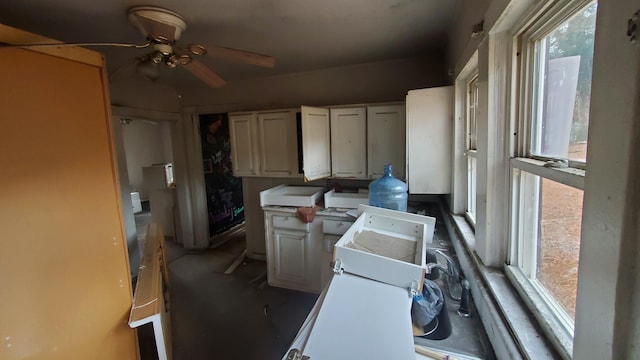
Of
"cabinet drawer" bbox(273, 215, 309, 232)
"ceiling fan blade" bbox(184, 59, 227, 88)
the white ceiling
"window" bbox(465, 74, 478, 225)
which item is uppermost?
the white ceiling

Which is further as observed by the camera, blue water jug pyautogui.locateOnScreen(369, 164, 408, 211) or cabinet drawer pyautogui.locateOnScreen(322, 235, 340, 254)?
cabinet drawer pyautogui.locateOnScreen(322, 235, 340, 254)

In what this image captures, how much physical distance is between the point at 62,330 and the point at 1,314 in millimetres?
261

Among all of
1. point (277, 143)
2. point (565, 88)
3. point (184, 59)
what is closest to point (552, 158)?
point (565, 88)

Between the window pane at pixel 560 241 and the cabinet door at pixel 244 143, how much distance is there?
2733mm

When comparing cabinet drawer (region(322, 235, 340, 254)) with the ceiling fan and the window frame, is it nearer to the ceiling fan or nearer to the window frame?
the window frame

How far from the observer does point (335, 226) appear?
2508 millimetres

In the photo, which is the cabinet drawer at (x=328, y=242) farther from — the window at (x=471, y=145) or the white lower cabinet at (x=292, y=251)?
the window at (x=471, y=145)

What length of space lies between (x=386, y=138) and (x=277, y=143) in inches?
47.0

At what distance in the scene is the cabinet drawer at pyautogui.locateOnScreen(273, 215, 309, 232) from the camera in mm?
2658

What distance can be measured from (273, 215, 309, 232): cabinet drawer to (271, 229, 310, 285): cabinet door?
0.14 feet

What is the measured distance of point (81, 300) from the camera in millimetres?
1395

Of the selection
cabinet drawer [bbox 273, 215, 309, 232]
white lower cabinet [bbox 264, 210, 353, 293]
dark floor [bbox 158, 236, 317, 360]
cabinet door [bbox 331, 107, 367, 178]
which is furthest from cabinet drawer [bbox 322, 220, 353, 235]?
dark floor [bbox 158, 236, 317, 360]

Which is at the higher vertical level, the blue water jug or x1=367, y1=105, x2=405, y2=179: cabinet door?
x1=367, y1=105, x2=405, y2=179: cabinet door

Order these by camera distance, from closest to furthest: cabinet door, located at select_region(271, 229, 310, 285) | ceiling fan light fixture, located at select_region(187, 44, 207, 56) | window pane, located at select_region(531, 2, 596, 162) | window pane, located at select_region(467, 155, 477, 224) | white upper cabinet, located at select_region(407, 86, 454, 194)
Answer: window pane, located at select_region(531, 2, 596, 162)
ceiling fan light fixture, located at select_region(187, 44, 207, 56)
window pane, located at select_region(467, 155, 477, 224)
white upper cabinet, located at select_region(407, 86, 454, 194)
cabinet door, located at select_region(271, 229, 310, 285)
